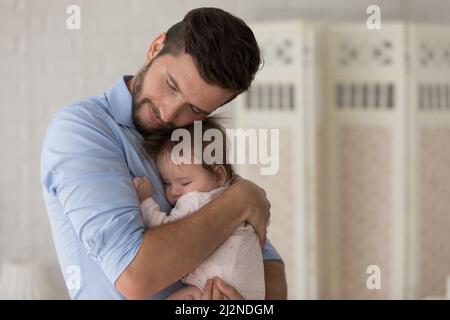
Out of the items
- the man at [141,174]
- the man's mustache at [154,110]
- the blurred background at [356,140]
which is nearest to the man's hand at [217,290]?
the man at [141,174]

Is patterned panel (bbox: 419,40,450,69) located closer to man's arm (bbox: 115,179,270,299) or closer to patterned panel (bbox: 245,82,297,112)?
patterned panel (bbox: 245,82,297,112)

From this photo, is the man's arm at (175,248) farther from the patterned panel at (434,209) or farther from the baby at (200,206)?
the patterned panel at (434,209)

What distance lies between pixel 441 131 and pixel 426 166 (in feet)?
0.46

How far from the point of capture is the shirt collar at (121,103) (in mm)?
975

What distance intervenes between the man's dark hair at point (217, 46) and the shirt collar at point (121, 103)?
0.08m

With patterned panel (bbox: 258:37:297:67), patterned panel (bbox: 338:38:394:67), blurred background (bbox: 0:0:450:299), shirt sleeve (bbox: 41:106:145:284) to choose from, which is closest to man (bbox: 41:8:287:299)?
shirt sleeve (bbox: 41:106:145:284)

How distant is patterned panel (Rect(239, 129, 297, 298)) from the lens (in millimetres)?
2641

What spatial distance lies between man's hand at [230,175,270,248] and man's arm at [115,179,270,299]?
0.02 meters

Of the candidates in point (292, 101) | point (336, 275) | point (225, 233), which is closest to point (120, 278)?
point (225, 233)

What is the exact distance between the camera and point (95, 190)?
0.87 m

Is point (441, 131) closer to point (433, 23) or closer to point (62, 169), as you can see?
point (433, 23)

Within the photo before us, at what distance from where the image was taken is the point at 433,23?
293cm

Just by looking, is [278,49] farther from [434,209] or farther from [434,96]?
[434,209]

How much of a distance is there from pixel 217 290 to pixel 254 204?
12cm
